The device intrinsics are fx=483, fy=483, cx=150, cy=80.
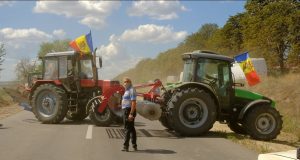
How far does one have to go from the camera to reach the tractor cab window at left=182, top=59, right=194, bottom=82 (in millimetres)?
14538

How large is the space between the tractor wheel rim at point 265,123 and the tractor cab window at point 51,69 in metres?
7.95

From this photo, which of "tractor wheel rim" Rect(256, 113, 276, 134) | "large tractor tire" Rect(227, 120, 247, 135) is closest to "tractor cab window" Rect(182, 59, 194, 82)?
"large tractor tire" Rect(227, 120, 247, 135)

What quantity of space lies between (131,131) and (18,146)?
9.58 feet

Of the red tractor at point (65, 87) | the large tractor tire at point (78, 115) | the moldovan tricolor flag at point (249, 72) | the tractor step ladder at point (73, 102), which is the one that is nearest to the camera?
the moldovan tricolor flag at point (249, 72)

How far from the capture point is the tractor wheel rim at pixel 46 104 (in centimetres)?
1773

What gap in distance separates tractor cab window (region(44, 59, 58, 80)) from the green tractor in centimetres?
533

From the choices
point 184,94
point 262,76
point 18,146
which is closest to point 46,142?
point 18,146

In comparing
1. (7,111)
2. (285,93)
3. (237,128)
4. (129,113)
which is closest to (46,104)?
(237,128)

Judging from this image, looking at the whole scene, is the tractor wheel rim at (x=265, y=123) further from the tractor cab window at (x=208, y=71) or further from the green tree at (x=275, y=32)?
the green tree at (x=275, y=32)

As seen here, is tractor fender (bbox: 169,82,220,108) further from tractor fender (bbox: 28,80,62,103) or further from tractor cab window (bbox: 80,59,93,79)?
tractor fender (bbox: 28,80,62,103)

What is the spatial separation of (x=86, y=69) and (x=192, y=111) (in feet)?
19.1

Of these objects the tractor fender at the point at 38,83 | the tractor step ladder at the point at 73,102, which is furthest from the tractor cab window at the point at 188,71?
the tractor fender at the point at 38,83

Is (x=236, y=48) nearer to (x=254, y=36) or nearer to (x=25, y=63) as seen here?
(x=254, y=36)

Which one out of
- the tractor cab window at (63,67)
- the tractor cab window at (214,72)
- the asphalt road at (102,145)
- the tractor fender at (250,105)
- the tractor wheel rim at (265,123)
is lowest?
the asphalt road at (102,145)
